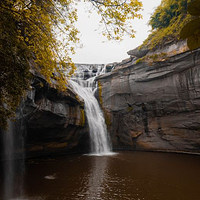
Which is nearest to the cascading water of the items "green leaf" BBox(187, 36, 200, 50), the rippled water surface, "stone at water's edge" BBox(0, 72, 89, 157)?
"stone at water's edge" BBox(0, 72, 89, 157)

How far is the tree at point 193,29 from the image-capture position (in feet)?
2.82

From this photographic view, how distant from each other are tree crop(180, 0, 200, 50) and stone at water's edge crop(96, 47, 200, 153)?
14577 millimetres

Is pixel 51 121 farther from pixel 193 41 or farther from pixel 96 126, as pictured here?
pixel 193 41

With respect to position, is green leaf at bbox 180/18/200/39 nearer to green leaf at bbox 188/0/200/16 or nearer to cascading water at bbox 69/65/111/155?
green leaf at bbox 188/0/200/16

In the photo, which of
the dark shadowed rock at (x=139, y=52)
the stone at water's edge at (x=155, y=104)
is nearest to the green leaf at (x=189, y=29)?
the stone at water's edge at (x=155, y=104)

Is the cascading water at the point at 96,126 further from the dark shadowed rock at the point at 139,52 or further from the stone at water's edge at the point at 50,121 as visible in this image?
the dark shadowed rock at the point at 139,52

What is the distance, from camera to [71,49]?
637 centimetres

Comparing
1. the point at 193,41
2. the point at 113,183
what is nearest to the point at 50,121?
the point at 113,183

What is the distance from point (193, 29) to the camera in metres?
0.90

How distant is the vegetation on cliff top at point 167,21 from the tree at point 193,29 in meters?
16.5

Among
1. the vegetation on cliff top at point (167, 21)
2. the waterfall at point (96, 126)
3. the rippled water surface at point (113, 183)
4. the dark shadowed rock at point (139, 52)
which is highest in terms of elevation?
the vegetation on cliff top at point (167, 21)

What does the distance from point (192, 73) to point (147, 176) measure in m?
10.6

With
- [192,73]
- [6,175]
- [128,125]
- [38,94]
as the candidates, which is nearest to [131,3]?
[38,94]

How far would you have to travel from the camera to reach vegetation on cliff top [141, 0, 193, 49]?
50.5 ft
